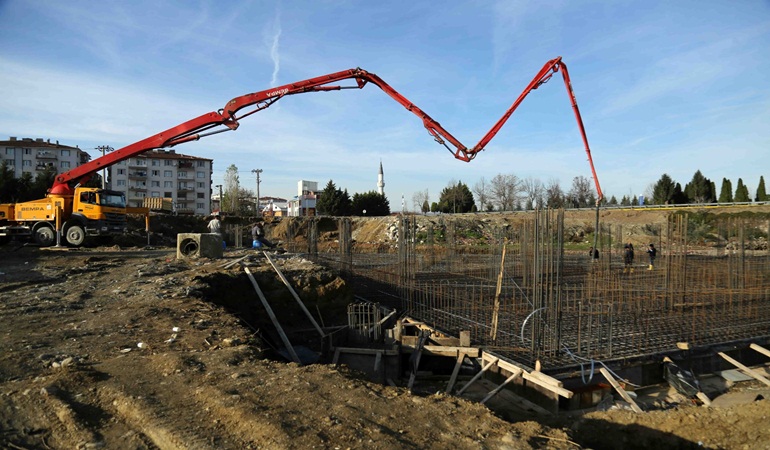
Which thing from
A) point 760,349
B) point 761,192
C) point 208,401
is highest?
point 761,192

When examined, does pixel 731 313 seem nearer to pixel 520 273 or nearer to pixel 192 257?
pixel 520 273

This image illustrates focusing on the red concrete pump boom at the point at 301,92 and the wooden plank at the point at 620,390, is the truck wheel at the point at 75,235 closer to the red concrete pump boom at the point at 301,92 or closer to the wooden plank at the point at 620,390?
the red concrete pump boom at the point at 301,92

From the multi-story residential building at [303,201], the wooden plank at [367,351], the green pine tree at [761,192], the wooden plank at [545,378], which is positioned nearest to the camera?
the wooden plank at [545,378]

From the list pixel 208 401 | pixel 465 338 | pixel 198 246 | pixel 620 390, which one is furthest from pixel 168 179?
pixel 620 390

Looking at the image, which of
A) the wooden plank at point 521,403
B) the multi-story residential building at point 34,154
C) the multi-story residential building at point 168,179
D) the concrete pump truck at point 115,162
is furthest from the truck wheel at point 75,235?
the multi-story residential building at point 34,154

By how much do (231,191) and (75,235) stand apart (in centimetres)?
3815

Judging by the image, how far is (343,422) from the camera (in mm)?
3658

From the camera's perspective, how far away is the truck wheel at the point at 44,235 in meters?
15.3

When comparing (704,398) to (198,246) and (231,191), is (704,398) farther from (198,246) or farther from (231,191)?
(231,191)

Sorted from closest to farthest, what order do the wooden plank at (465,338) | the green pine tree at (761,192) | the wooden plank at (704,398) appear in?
the wooden plank at (704,398) → the wooden plank at (465,338) → the green pine tree at (761,192)

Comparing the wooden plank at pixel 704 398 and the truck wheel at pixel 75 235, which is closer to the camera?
the wooden plank at pixel 704 398

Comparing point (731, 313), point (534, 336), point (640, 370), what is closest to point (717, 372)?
point (640, 370)

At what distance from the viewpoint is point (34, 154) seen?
54844 millimetres

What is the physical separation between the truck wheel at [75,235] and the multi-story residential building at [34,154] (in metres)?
47.3
